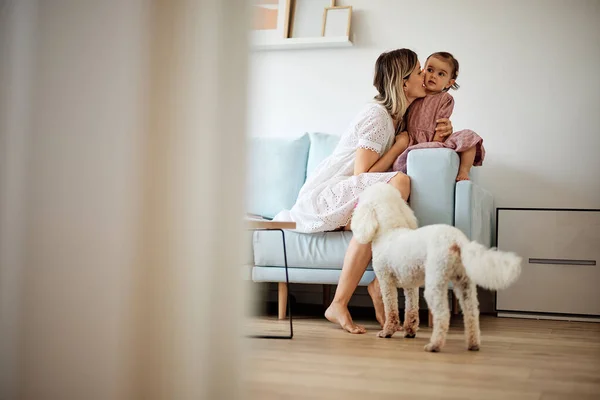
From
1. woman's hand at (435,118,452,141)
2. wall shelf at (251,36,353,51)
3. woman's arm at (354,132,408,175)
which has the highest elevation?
wall shelf at (251,36,353,51)

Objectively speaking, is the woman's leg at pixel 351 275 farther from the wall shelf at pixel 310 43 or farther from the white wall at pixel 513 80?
the wall shelf at pixel 310 43

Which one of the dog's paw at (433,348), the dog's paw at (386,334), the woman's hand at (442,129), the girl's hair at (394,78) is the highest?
the girl's hair at (394,78)

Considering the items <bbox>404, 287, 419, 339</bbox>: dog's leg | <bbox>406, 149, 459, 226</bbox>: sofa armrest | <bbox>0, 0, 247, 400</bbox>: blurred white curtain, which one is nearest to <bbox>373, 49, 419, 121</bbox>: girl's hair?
<bbox>406, 149, 459, 226</bbox>: sofa armrest

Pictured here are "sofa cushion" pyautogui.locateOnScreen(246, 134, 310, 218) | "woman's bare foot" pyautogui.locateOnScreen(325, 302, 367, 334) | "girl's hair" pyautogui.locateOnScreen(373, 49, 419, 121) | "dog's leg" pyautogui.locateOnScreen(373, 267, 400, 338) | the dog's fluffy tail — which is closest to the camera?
the dog's fluffy tail

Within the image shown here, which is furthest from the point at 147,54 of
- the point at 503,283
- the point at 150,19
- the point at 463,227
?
the point at 463,227

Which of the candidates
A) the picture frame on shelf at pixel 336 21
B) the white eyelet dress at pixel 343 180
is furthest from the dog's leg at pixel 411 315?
the picture frame on shelf at pixel 336 21

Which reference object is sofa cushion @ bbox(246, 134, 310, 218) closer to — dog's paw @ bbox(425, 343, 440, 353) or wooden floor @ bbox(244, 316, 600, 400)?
wooden floor @ bbox(244, 316, 600, 400)

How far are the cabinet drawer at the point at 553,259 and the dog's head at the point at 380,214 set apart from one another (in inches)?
29.4

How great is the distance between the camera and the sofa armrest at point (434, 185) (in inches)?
88.6

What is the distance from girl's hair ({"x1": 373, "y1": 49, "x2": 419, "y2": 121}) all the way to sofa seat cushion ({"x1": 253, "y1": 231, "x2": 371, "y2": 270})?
492 millimetres

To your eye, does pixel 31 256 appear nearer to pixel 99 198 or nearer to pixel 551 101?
pixel 99 198

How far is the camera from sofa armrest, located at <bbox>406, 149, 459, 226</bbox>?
2.25 meters

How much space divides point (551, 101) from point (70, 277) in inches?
103

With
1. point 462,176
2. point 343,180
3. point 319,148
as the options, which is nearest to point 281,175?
point 319,148
